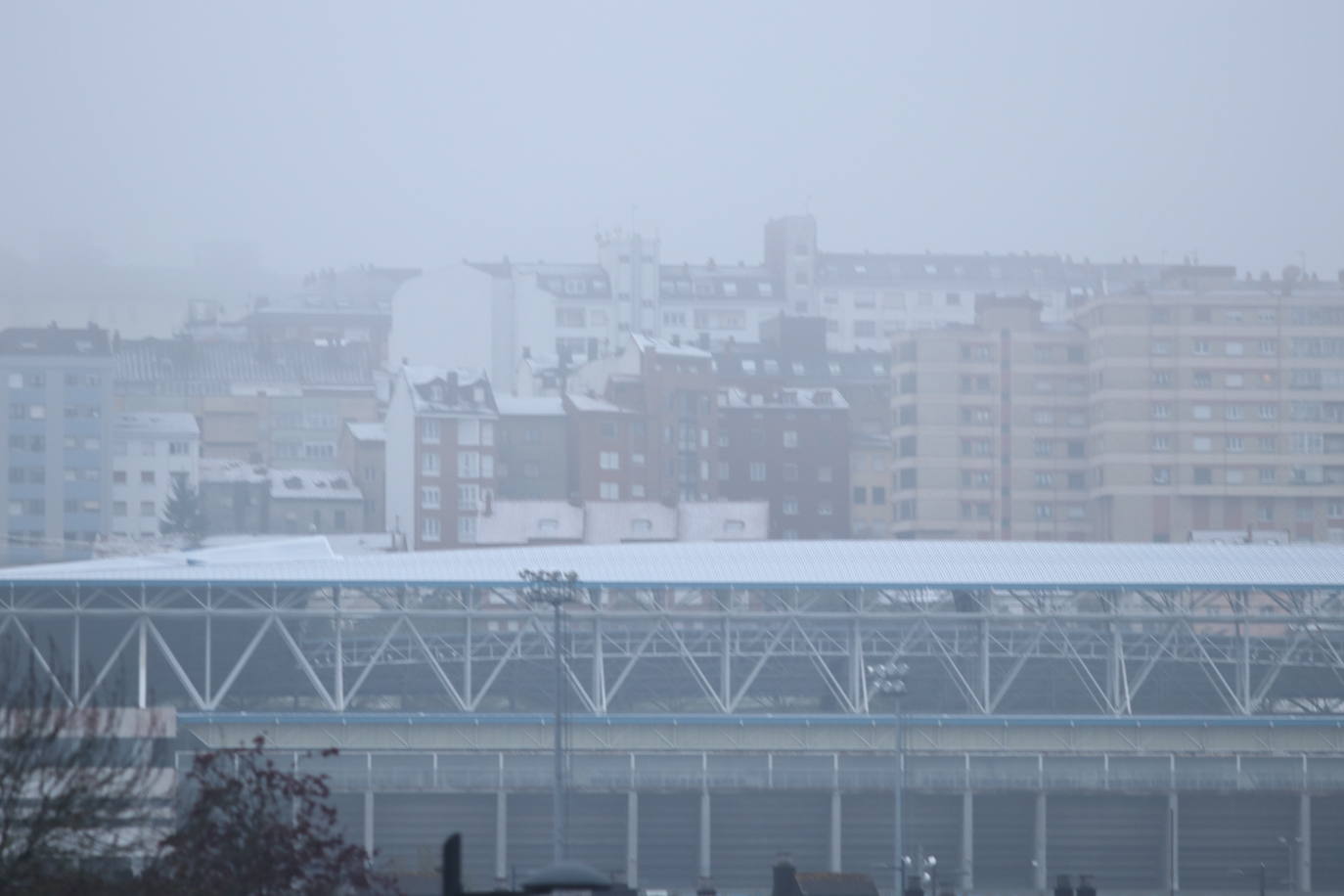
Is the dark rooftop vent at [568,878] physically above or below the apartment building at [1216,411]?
below

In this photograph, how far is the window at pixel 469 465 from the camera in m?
106

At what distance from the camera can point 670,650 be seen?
7094 centimetres

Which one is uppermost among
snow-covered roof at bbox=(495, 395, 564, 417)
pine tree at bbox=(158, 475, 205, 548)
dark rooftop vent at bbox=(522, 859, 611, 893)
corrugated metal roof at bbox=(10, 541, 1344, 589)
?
snow-covered roof at bbox=(495, 395, 564, 417)

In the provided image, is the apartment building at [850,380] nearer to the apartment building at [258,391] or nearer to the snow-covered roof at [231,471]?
the apartment building at [258,391]

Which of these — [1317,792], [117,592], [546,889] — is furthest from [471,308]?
[546,889]

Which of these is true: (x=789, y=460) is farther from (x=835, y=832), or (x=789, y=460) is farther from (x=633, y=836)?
(x=633, y=836)

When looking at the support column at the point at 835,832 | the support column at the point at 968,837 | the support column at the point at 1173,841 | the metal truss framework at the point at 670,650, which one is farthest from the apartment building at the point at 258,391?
the support column at the point at 1173,841

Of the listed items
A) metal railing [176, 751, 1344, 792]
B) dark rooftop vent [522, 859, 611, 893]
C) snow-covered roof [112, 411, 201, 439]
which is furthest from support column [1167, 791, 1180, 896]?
snow-covered roof [112, 411, 201, 439]

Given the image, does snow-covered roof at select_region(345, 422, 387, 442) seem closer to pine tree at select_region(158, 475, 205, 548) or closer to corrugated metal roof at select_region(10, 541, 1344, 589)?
pine tree at select_region(158, 475, 205, 548)

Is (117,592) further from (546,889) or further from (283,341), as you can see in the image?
(283,341)

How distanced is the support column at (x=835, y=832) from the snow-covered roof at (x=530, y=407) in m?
54.0

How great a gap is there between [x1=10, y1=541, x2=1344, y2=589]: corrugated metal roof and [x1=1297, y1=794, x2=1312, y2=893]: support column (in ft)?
22.0

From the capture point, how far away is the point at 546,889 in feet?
48.8

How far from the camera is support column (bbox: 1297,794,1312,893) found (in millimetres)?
55938
